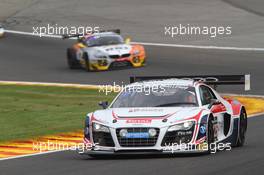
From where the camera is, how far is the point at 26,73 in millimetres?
33469

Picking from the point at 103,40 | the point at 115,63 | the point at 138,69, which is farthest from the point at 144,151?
the point at 103,40

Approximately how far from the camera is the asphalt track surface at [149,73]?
12.6m

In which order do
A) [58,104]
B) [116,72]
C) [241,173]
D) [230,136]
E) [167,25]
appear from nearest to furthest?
[241,173] → [230,136] → [58,104] → [116,72] → [167,25]

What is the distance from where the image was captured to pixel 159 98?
1480cm

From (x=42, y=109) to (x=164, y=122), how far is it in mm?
10055

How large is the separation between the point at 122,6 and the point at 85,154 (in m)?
35.3

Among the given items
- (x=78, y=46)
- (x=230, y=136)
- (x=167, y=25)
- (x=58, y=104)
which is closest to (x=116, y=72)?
(x=78, y=46)

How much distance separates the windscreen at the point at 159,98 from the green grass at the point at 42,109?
12.3ft

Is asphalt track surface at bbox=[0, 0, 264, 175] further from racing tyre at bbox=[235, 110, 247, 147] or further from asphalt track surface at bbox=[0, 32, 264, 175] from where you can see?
racing tyre at bbox=[235, 110, 247, 147]

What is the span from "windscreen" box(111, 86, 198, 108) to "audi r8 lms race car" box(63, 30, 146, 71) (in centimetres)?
1815

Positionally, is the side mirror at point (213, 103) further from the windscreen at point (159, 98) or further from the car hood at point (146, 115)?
the car hood at point (146, 115)

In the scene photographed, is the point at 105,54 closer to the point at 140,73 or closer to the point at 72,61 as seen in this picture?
the point at 72,61

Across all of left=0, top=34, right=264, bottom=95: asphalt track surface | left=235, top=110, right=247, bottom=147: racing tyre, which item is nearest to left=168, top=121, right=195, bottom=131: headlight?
left=235, top=110, right=247, bottom=147: racing tyre

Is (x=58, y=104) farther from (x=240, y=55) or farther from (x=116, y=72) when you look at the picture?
(x=240, y=55)
